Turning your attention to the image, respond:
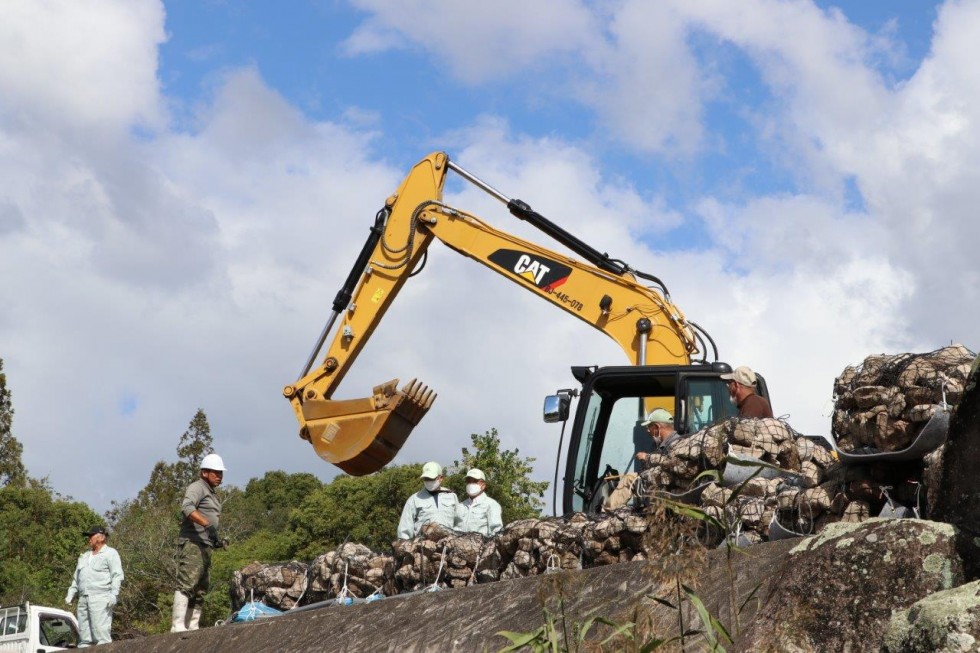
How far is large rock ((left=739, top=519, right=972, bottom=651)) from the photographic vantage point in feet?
11.9

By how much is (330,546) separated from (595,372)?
20.7 meters

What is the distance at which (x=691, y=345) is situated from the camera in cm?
1408

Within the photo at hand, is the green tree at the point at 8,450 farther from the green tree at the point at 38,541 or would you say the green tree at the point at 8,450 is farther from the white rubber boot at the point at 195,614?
the white rubber boot at the point at 195,614

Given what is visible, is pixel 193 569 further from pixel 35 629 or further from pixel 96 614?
pixel 35 629

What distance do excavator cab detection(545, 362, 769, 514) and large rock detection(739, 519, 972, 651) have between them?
7.51m

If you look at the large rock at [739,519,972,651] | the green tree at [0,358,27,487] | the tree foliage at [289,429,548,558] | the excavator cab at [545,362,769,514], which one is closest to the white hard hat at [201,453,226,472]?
the excavator cab at [545,362,769,514]

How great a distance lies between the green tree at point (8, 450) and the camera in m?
49.0

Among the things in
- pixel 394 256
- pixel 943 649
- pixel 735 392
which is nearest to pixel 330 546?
pixel 394 256

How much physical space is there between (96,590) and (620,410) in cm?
463

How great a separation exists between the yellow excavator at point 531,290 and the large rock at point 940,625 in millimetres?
8126

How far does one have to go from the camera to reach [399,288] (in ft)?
55.0

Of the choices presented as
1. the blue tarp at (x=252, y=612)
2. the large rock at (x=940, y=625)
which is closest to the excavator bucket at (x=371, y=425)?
the blue tarp at (x=252, y=612)

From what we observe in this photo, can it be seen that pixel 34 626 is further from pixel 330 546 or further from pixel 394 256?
pixel 330 546

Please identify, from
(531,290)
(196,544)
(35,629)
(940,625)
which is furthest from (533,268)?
(940,625)
